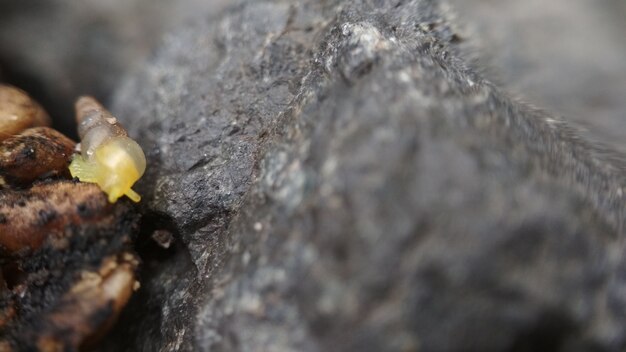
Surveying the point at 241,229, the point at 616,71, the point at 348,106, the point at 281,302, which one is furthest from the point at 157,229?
the point at 616,71

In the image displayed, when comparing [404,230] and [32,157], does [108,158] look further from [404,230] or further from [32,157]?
[404,230]

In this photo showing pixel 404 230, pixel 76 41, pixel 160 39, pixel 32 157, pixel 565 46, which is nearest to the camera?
pixel 404 230

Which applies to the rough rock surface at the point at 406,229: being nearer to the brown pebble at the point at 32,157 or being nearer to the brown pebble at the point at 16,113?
the brown pebble at the point at 32,157

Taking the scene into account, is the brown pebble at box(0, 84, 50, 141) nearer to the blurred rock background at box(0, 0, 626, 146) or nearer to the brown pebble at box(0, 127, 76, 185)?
the brown pebble at box(0, 127, 76, 185)

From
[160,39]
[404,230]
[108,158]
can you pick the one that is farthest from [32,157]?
[160,39]

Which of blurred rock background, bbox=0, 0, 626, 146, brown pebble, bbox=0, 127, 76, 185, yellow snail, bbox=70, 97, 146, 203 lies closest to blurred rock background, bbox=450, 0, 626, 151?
blurred rock background, bbox=0, 0, 626, 146

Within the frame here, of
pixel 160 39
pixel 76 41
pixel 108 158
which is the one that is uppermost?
pixel 76 41

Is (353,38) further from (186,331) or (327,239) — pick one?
(186,331)

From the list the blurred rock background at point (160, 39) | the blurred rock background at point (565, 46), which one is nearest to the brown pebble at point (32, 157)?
the blurred rock background at point (160, 39)
